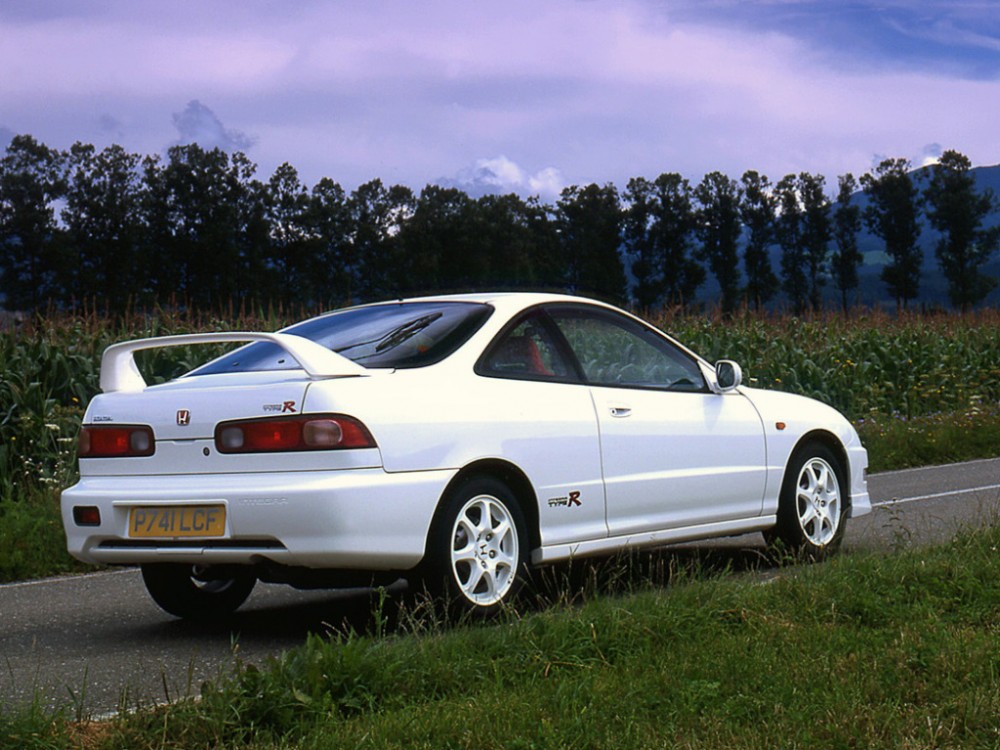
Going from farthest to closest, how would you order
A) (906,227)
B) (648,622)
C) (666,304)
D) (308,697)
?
(906,227) < (666,304) < (648,622) < (308,697)

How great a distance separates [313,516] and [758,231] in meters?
121

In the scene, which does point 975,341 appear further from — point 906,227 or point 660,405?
point 906,227

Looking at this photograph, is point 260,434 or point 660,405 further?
point 660,405

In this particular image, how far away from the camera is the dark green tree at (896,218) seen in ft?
389

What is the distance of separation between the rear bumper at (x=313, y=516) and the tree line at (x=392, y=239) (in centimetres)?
6040

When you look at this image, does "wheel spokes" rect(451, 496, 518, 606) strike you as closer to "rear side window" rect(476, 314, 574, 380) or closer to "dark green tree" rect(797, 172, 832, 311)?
"rear side window" rect(476, 314, 574, 380)

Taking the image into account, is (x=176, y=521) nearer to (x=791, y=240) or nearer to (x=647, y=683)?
(x=647, y=683)

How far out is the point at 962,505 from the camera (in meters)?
11.4

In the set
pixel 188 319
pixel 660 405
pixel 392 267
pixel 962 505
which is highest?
pixel 392 267

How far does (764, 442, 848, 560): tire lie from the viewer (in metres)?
8.16

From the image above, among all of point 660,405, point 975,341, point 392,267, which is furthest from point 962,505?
point 392,267

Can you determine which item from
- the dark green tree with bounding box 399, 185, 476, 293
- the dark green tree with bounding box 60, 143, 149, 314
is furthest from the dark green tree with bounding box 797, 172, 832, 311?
the dark green tree with bounding box 60, 143, 149, 314

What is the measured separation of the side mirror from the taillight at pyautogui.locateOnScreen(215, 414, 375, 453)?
107 inches

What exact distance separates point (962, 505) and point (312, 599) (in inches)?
235
